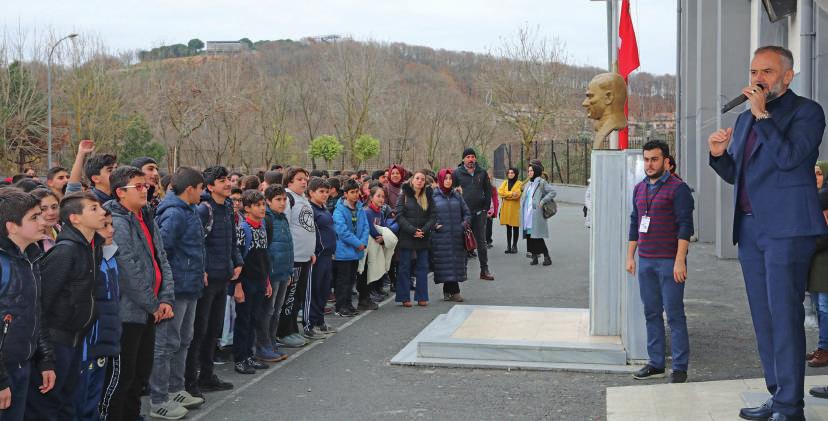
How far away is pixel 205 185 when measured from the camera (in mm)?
7586

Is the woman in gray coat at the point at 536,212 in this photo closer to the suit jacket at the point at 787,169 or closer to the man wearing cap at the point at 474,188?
the man wearing cap at the point at 474,188

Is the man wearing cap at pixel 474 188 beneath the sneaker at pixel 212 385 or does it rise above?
above

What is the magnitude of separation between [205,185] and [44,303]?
266 centimetres

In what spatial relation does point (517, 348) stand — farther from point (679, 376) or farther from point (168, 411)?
point (168, 411)

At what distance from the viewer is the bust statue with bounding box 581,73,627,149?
29.3ft

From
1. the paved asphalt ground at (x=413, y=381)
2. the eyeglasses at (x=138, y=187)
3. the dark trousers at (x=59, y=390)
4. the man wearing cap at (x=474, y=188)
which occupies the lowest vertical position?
the paved asphalt ground at (x=413, y=381)

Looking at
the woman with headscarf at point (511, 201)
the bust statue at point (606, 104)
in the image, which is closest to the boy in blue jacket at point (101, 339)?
the bust statue at point (606, 104)

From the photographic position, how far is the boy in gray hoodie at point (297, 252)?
30.6 feet

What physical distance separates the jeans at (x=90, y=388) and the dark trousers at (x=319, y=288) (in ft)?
14.3

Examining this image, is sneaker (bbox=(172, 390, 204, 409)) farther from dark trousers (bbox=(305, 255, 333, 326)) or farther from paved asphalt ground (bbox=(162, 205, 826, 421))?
dark trousers (bbox=(305, 255, 333, 326))

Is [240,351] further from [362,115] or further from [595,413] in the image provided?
[362,115]

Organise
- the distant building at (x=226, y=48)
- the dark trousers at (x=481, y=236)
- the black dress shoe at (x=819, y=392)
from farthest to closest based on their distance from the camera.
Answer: the distant building at (x=226, y=48) → the dark trousers at (x=481, y=236) → the black dress shoe at (x=819, y=392)

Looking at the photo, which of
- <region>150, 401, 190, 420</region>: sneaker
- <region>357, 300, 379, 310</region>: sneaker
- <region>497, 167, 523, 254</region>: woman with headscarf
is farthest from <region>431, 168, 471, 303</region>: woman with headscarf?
<region>150, 401, 190, 420</region>: sneaker

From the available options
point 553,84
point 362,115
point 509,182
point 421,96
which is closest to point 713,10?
point 509,182
